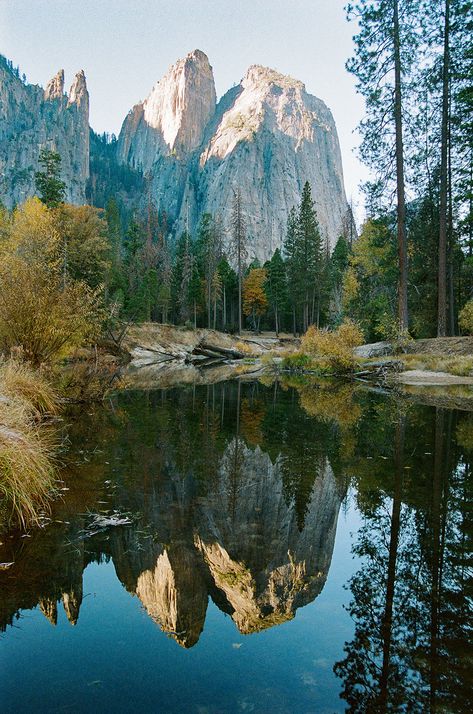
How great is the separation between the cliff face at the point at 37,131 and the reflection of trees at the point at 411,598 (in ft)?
382

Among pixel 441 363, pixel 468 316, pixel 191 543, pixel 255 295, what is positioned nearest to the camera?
pixel 191 543

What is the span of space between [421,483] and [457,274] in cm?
2752

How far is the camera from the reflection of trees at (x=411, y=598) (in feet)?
8.13

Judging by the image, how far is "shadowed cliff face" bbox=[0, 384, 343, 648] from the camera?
339cm

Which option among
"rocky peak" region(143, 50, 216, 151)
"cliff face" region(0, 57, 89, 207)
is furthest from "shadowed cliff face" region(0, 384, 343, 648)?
"rocky peak" region(143, 50, 216, 151)

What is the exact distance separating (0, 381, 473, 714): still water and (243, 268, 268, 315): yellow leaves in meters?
56.9

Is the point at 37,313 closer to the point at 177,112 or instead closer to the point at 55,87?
the point at 55,87

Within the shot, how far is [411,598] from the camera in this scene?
10.9 feet

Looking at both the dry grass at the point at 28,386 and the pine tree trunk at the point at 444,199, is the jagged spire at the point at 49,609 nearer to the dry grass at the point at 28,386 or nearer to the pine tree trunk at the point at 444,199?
the dry grass at the point at 28,386

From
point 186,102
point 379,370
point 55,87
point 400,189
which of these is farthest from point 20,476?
point 186,102

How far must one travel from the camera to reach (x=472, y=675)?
8.36ft

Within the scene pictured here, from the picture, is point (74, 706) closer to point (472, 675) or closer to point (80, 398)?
point (472, 675)

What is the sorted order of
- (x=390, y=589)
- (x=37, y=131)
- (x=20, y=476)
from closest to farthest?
(x=390, y=589)
(x=20, y=476)
(x=37, y=131)

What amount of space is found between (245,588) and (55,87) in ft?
521
